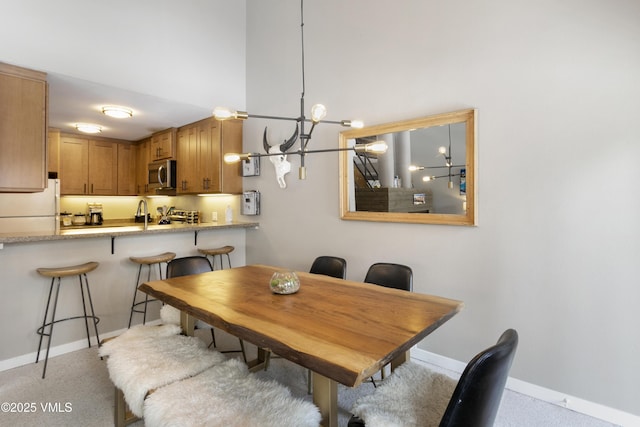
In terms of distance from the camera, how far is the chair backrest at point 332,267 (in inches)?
110

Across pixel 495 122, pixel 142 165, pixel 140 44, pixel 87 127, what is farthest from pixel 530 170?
pixel 142 165

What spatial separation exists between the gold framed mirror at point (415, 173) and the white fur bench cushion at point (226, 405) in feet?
6.31

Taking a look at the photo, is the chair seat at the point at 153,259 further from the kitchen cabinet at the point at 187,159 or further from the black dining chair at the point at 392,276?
the black dining chair at the point at 392,276

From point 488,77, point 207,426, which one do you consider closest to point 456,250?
point 488,77

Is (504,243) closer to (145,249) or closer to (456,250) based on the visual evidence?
(456,250)

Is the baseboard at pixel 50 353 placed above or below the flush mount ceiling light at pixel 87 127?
below

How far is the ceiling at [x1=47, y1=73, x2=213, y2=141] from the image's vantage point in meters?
3.25

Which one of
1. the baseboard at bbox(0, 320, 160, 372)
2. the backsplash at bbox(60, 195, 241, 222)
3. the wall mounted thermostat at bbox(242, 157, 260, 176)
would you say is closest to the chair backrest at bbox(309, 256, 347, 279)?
the wall mounted thermostat at bbox(242, 157, 260, 176)

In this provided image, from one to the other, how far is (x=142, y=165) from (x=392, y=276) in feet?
16.9

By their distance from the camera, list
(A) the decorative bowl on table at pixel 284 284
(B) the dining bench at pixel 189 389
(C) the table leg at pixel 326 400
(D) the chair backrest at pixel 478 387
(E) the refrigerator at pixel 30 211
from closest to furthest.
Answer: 1. (D) the chair backrest at pixel 478 387
2. (B) the dining bench at pixel 189 389
3. (C) the table leg at pixel 326 400
4. (A) the decorative bowl on table at pixel 284 284
5. (E) the refrigerator at pixel 30 211

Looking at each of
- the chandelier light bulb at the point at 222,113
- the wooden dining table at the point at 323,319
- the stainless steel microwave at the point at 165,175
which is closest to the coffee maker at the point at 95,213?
the stainless steel microwave at the point at 165,175

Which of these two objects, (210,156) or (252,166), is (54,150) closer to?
(210,156)

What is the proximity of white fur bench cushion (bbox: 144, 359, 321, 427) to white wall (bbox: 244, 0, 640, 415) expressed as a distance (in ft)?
5.95

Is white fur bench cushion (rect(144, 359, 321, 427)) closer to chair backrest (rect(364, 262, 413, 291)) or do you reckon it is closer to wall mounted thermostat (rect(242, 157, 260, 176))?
chair backrest (rect(364, 262, 413, 291))
